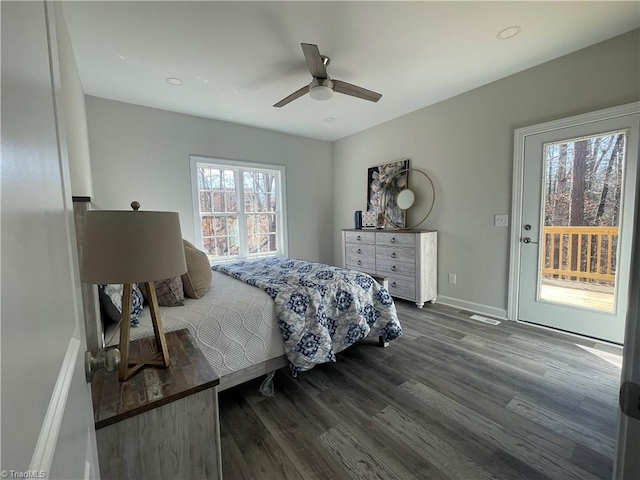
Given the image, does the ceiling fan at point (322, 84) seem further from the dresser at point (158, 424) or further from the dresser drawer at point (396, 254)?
the dresser at point (158, 424)

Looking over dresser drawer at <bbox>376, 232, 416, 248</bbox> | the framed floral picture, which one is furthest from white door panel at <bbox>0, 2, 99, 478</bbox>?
the framed floral picture

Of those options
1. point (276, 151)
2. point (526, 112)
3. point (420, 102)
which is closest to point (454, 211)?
point (526, 112)

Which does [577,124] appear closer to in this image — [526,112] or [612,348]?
[526,112]

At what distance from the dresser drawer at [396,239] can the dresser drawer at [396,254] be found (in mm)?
66

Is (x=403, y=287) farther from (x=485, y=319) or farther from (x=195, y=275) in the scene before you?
(x=195, y=275)

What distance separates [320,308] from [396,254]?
200 cm

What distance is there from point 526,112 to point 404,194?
61.7 inches

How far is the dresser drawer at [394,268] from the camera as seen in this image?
359cm

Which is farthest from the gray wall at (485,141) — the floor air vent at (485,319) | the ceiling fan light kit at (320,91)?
the ceiling fan light kit at (320,91)

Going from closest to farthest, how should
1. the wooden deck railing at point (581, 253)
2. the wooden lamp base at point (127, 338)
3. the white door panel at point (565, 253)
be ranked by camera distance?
1. the wooden lamp base at point (127, 338)
2. the white door panel at point (565, 253)
3. the wooden deck railing at point (581, 253)

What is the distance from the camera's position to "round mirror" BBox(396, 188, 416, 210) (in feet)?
12.8

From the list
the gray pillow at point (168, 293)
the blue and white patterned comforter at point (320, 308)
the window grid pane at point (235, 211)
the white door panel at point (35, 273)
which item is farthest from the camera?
the window grid pane at point (235, 211)

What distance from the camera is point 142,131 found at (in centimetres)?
342

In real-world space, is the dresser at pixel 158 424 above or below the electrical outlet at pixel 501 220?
below
